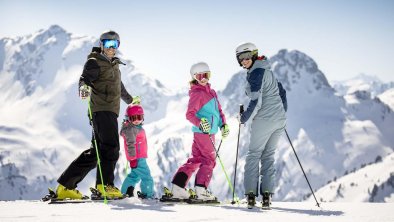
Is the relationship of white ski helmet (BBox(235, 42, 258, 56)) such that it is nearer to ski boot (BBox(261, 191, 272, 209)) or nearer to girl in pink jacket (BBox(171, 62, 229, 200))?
girl in pink jacket (BBox(171, 62, 229, 200))

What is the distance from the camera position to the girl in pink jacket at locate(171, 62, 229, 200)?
28.4 feet

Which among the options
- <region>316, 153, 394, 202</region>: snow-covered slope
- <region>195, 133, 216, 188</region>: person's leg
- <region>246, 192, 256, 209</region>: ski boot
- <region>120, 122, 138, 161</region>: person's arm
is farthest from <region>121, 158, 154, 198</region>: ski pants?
<region>316, 153, 394, 202</region>: snow-covered slope

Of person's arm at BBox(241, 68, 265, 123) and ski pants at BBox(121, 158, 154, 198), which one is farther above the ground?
person's arm at BBox(241, 68, 265, 123)

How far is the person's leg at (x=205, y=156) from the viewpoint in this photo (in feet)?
28.5

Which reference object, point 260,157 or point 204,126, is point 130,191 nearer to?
point 204,126

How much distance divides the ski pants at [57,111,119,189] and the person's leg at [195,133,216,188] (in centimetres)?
158

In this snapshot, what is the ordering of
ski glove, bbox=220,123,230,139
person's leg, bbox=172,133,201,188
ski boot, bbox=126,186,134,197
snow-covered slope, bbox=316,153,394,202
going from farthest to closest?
snow-covered slope, bbox=316,153,394,202
ski boot, bbox=126,186,134,197
ski glove, bbox=220,123,230,139
person's leg, bbox=172,133,201,188

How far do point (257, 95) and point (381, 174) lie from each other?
196m

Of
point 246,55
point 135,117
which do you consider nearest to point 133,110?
point 135,117

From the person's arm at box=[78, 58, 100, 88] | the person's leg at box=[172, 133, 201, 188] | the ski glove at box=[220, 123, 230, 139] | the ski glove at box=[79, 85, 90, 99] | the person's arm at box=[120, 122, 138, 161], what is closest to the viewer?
the ski glove at box=[79, 85, 90, 99]

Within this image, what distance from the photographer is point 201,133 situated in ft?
28.9

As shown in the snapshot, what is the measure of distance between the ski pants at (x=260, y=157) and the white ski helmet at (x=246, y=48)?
1290 millimetres

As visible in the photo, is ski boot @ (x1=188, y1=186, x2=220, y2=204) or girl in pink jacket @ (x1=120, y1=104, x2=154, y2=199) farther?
girl in pink jacket @ (x1=120, y1=104, x2=154, y2=199)

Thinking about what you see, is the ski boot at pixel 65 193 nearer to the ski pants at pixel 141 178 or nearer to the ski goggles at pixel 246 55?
the ski pants at pixel 141 178
